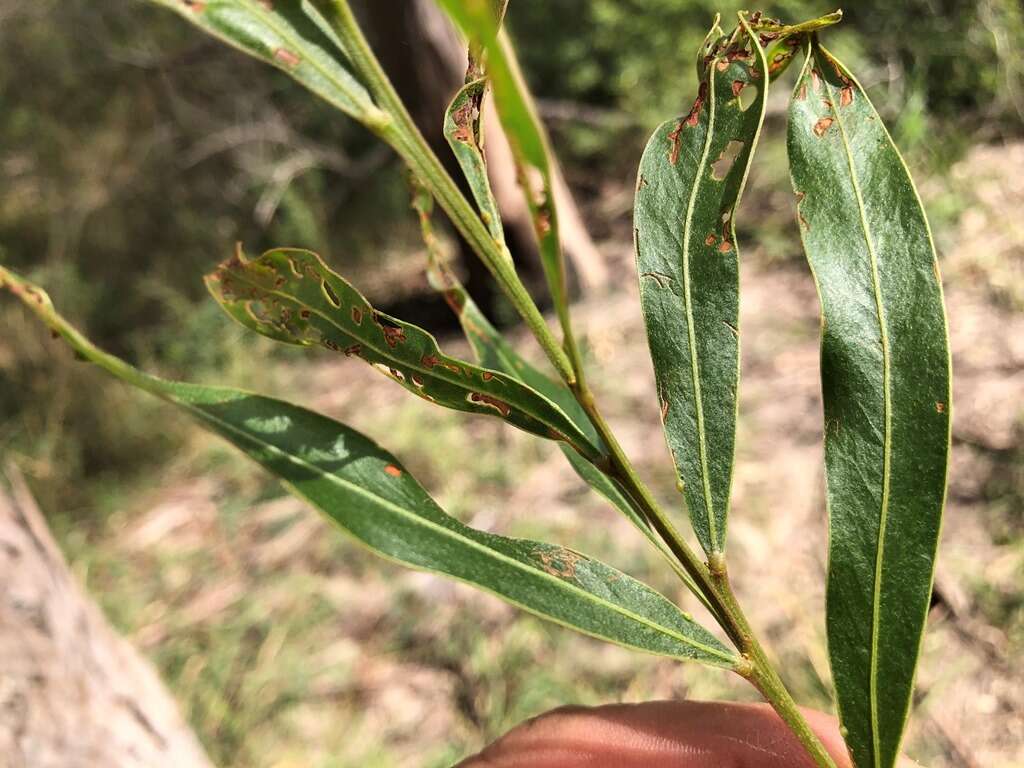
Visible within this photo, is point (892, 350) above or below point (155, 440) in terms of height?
above

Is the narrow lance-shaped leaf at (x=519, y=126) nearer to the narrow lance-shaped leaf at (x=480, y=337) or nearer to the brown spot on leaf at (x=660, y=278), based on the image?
the brown spot on leaf at (x=660, y=278)

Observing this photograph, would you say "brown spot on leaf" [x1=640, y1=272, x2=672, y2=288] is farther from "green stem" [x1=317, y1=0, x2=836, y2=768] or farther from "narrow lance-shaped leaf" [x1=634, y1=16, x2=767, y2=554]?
"green stem" [x1=317, y1=0, x2=836, y2=768]

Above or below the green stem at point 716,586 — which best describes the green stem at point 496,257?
above

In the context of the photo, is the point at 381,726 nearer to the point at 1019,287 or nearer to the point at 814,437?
the point at 814,437

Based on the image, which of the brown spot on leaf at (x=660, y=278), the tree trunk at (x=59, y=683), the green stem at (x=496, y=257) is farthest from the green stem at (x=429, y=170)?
the tree trunk at (x=59, y=683)

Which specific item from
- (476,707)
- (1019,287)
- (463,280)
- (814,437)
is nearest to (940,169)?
(1019,287)

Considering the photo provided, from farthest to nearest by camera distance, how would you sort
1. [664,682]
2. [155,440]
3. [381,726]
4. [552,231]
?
1. [155,440]
2. [381,726]
3. [664,682]
4. [552,231]

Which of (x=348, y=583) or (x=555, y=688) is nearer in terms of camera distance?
(x=555, y=688)

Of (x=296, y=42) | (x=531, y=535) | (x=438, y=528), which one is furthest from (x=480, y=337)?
(x=531, y=535)
